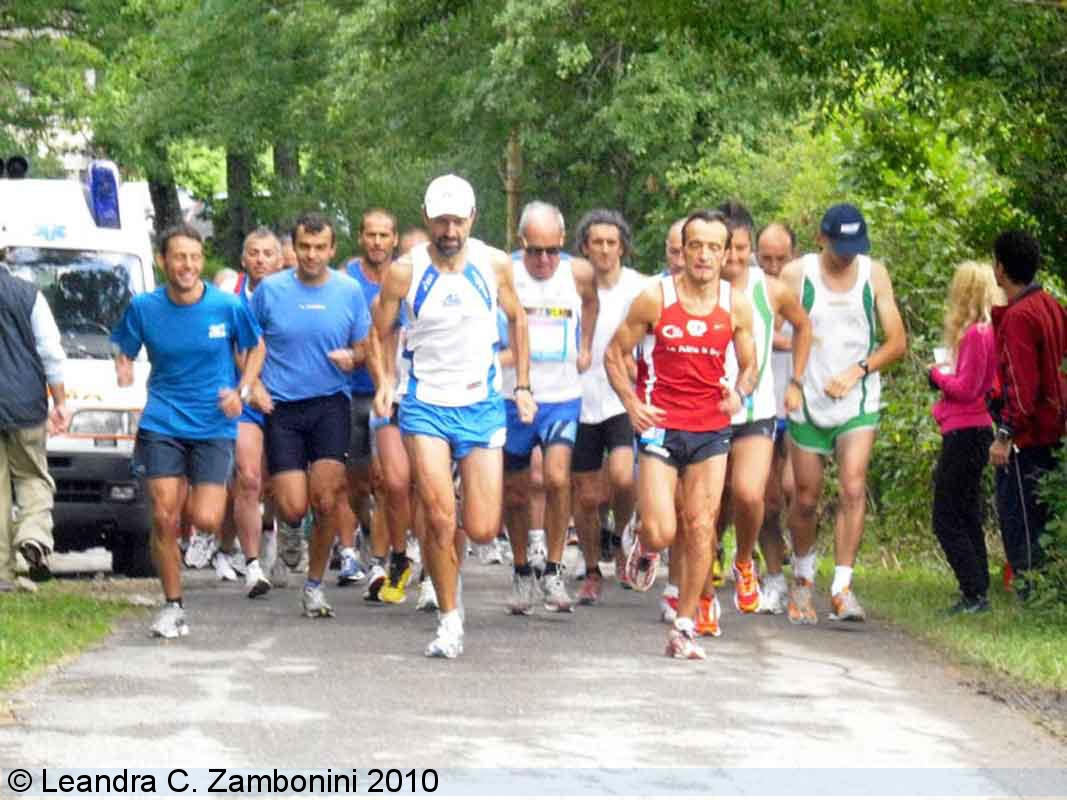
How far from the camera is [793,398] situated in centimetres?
1346

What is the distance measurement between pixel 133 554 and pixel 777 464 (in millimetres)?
5057

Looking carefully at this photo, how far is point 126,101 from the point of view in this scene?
138 ft

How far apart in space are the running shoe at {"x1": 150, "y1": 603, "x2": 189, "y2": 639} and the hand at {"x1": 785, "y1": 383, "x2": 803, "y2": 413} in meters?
3.12

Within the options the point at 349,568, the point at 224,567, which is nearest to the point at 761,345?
the point at 349,568

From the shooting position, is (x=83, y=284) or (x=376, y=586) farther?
(x=83, y=284)

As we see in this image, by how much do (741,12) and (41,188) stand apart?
6.23 meters

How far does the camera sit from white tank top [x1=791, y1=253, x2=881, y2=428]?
44.9 feet

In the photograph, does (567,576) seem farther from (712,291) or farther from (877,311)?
(712,291)

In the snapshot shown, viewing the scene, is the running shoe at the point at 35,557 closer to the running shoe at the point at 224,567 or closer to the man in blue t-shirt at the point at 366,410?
the running shoe at the point at 224,567

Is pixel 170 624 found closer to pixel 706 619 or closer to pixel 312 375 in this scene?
pixel 312 375

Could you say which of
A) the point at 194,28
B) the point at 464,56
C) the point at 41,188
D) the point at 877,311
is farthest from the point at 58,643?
the point at 194,28

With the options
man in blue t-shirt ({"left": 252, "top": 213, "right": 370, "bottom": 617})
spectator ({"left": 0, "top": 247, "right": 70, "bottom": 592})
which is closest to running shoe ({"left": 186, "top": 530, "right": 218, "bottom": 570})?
spectator ({"left": 0, "top": 247, "right": 70, "bottom": 592})

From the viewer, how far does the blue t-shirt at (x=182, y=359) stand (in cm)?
1277

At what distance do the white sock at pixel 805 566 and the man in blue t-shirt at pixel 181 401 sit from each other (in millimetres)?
3027
